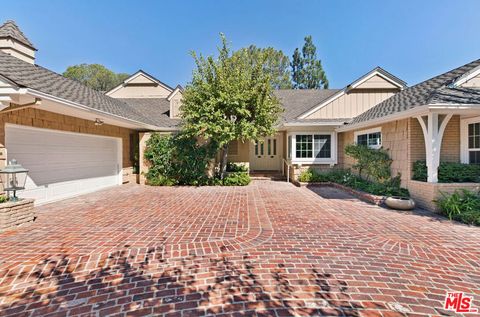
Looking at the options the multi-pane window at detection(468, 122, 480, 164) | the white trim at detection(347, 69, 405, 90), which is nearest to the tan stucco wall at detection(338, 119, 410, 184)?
the multi-pane window at detection(468, 122, 480, 164)

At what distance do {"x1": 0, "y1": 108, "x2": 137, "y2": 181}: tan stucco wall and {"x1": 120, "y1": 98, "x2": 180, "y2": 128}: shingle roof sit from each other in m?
2.36

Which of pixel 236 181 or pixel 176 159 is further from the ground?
pixel 176 159

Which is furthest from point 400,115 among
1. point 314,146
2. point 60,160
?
point 60,160

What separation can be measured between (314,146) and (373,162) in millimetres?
3495

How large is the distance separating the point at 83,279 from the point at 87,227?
2444mm

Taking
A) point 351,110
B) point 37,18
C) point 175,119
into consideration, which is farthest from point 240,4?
point 37,18

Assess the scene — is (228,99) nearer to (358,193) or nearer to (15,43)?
(358,193)

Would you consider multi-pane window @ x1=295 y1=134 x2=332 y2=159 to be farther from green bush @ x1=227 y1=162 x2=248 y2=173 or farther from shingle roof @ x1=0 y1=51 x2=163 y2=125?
shingle roof @ x1=0 y1=51 x2=163 y2=125

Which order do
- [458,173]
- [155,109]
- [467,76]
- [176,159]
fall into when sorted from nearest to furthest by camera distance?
[458,173] < [467,76] < [176,159] < [155,109]

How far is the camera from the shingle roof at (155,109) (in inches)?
521

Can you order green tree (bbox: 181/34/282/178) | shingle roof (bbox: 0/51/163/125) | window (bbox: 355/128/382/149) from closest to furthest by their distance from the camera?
shingle roof (bbox: 0/51/163/125)
window (bbox: 355/128/382/149)
green tree (bbox: 181/34/282/178)

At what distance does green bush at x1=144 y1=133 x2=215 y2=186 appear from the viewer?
10922 mm

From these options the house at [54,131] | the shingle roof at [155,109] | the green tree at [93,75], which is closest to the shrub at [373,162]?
the house at [54,131]

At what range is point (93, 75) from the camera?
108ft
